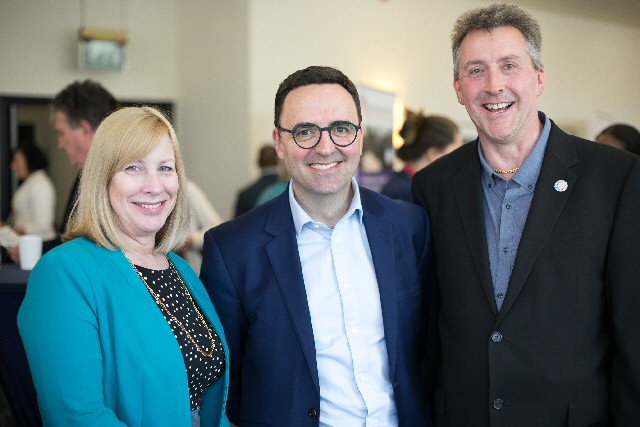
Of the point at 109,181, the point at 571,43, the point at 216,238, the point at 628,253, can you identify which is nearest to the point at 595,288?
the point at 628,253

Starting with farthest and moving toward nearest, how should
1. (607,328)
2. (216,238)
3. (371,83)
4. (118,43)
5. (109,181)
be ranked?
1. (371,83)
2. (118,43)
3. (216,238)
4. (607,328)
5. (109,181)

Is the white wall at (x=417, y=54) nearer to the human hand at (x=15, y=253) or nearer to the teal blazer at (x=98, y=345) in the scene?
the human hand at (x=15, y=253)

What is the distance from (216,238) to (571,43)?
27.3 ft

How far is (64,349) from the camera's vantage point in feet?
5.13

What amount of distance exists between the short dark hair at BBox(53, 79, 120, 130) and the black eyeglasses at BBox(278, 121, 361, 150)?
1.58 m

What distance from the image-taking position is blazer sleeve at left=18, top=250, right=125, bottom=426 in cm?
157

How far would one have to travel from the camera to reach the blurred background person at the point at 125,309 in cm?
158

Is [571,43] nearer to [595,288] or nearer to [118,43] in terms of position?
[118,43]

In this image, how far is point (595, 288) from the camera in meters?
1.88

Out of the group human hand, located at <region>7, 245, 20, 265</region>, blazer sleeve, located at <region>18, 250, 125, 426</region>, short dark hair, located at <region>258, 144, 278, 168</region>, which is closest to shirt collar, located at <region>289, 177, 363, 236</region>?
blazer sleeve, located at <region>18, 250, 125, 426</region>

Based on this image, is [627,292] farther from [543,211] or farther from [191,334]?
[191,334]

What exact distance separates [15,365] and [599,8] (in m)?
9.01

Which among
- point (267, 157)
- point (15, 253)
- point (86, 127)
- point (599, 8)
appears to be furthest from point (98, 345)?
point (599, 8)

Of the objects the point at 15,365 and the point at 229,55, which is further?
the point at 229,55
